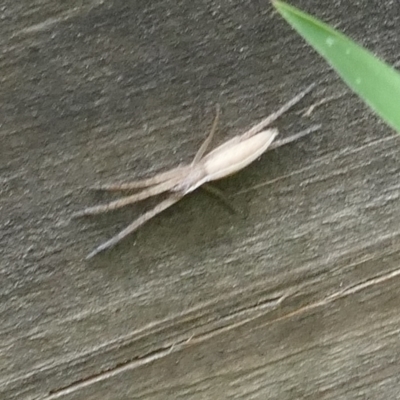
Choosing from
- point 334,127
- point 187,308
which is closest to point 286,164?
point 334,127

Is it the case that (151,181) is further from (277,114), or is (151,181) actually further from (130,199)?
(277,114)

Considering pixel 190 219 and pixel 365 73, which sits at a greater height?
pixel 365 73

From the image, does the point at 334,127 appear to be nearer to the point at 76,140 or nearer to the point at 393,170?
the point at 393,170

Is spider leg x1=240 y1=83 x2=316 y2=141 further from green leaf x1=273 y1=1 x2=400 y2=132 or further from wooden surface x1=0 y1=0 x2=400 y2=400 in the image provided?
green leaf x1=273 y1=1 x2=400 y2=132

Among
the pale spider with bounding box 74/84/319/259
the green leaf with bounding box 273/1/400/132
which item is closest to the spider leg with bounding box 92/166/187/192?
the pale spider with bounding box 74/84/319/259

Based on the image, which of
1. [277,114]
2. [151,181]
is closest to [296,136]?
[277,114]

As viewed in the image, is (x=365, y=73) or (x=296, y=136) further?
(x=296, y=136)
